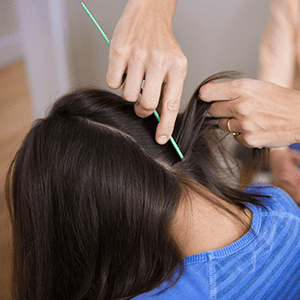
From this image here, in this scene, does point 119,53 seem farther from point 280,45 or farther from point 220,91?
point 280,45

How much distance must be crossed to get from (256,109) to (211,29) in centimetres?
69

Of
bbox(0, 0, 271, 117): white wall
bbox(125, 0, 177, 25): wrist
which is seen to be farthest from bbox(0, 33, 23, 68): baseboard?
bbox(125, 0, 177, 25): wrist

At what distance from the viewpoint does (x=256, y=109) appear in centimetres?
74

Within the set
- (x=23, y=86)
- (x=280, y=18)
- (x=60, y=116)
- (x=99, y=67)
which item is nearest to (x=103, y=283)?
(x=60, y=116)

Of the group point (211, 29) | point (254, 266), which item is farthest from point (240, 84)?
point (211, 29)

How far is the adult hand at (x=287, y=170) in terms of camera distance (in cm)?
110

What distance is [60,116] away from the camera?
2.06 feet

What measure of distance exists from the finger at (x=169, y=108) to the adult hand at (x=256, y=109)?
106mm

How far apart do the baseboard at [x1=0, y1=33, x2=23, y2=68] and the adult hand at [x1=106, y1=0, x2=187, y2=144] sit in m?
1.32

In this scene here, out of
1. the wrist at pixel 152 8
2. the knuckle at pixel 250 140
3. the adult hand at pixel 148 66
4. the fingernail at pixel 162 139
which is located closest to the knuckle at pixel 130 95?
the adult hand at pixel 148 66

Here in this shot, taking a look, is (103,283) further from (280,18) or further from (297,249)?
(280,18)

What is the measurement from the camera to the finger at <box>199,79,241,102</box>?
72 centimetres

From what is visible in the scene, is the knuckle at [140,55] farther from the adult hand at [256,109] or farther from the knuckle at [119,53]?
the adult hand at [256,109]

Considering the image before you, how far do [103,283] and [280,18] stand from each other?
3.57 feet
